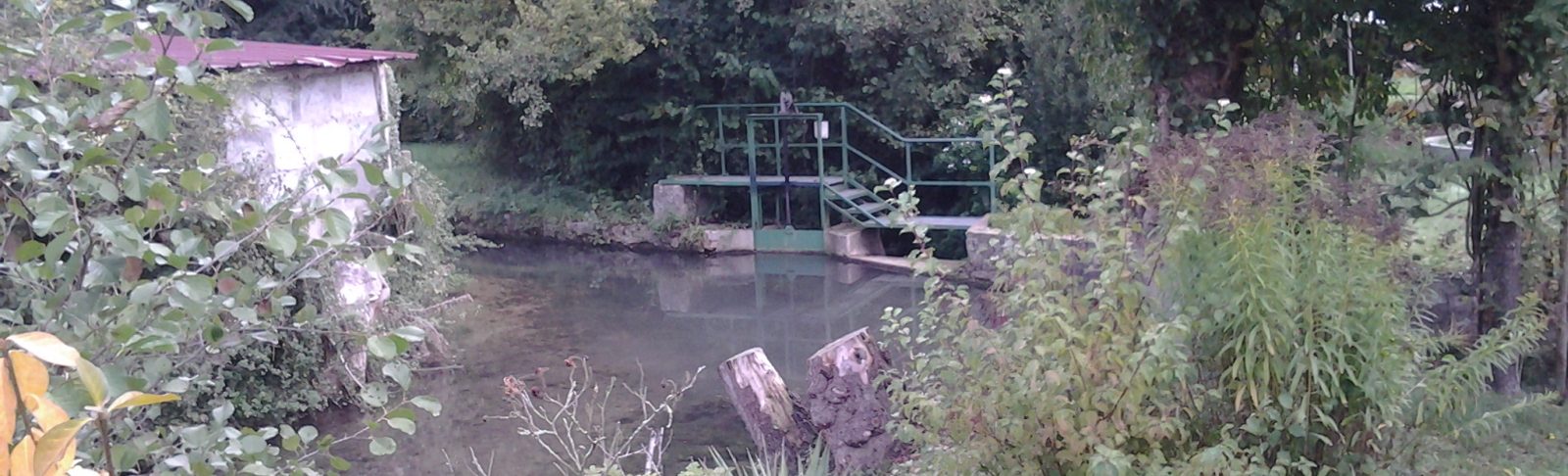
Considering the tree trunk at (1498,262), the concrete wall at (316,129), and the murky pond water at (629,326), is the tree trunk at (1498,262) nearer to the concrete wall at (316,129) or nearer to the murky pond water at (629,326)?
the murky pond water at (629,326)

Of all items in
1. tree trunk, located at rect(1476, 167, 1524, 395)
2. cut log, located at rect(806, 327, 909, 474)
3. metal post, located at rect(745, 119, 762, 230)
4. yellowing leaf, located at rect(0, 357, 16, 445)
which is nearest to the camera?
yellowing leaf, located at rect(0, 357, 16, 445)

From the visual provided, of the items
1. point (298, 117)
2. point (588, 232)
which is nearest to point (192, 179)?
point (298, 117)

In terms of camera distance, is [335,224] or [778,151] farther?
[778,151]

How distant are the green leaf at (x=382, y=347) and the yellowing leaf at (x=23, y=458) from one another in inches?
29.3

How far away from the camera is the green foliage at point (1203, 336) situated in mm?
2961

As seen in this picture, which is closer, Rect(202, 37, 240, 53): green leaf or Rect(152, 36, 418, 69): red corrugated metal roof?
Rect(202, 37, 240, 53): green leaf

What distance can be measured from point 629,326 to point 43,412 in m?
7.84

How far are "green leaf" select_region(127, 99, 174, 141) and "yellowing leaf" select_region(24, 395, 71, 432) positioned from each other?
645 mm

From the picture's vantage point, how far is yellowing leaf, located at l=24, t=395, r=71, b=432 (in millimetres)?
912

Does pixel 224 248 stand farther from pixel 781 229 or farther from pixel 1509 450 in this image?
pixel 781 229

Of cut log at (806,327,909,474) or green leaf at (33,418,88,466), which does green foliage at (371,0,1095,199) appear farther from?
green leaf at (33,418,88,466)

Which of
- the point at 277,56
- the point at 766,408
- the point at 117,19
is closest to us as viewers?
the point at 117,19

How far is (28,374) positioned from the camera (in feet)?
3.00

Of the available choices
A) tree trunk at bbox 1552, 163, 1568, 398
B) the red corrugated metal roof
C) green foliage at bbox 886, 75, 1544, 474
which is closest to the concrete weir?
the red corrugated metal roof
